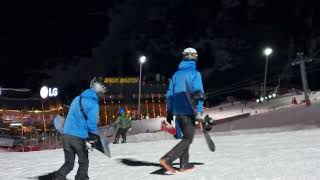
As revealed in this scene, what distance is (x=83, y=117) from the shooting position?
700 centimetres

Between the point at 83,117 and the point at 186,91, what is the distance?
1.59 m

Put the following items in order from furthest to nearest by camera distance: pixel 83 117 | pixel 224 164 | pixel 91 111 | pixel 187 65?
1. pixel 224 164
2. pixel 187 65
3. pixel 83 117
4. pixel 91 111

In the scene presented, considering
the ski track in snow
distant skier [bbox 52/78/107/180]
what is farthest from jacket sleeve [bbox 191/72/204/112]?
distant skier [bbox 52/78/107/180]

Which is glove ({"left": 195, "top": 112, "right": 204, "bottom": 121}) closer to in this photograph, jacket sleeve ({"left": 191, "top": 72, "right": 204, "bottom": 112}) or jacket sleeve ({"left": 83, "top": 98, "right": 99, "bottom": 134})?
jacket sleeve ({"left": 191, "top": 72, "right": 204, "bottom": 112})

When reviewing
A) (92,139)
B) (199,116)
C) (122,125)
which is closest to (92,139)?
(92,139)

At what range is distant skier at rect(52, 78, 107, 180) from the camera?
22.5 ft

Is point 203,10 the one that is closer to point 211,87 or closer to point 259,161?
point 211,87

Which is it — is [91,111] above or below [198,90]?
below

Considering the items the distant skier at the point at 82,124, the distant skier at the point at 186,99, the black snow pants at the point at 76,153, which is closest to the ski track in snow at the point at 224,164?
the distant skier at the point at 186,99

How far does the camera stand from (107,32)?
120812 millimetres

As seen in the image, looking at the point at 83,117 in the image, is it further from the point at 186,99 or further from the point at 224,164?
the point at 224,164

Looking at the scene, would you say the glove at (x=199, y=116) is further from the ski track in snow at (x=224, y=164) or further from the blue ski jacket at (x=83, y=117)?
the blue ski jacket at (x=83, y=117)

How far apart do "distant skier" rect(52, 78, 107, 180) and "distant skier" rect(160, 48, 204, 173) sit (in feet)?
3.80

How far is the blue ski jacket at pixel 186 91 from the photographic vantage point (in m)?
7.58
